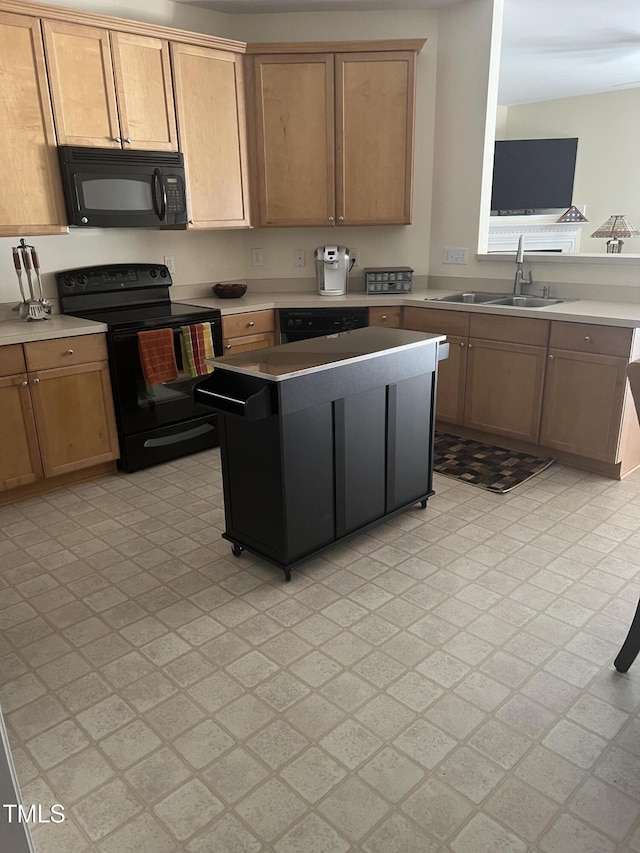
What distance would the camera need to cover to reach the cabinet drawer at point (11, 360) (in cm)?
303

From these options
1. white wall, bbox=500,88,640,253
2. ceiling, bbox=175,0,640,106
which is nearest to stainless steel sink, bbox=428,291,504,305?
ceiling, bbox=175,0,640,106

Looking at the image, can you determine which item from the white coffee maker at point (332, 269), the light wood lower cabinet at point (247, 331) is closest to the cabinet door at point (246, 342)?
the light wood lower cabinet at point (247, 331)

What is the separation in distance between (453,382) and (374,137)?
1683 mm

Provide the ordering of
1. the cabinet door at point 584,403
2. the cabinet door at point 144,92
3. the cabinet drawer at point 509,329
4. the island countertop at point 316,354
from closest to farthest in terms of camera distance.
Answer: the island countertop at point 316,354, the cabinet door at point 584,403, the cabinet door at point 144,92, the cabinet drawer at point 509,329

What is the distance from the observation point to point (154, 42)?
3525mm

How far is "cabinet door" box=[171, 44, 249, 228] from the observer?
3.73 metres

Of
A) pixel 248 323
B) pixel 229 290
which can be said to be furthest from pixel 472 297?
pixel 229 290

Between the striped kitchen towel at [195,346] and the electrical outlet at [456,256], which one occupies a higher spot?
the electrical outlet at [456,256]

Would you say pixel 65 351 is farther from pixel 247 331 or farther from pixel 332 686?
pixel 332 686

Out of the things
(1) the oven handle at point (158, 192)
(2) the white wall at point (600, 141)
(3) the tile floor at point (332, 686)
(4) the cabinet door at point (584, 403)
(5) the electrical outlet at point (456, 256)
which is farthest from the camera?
(2) the white wall at point (600, 141)

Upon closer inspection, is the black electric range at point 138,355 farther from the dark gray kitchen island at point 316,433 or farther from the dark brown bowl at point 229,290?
the dark gray kitchen island at point 316,433

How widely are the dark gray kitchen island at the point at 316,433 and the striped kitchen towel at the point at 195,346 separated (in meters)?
1.12

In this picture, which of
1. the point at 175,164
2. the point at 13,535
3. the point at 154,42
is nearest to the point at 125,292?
the point at 175,164

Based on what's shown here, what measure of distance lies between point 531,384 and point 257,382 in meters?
1.95
